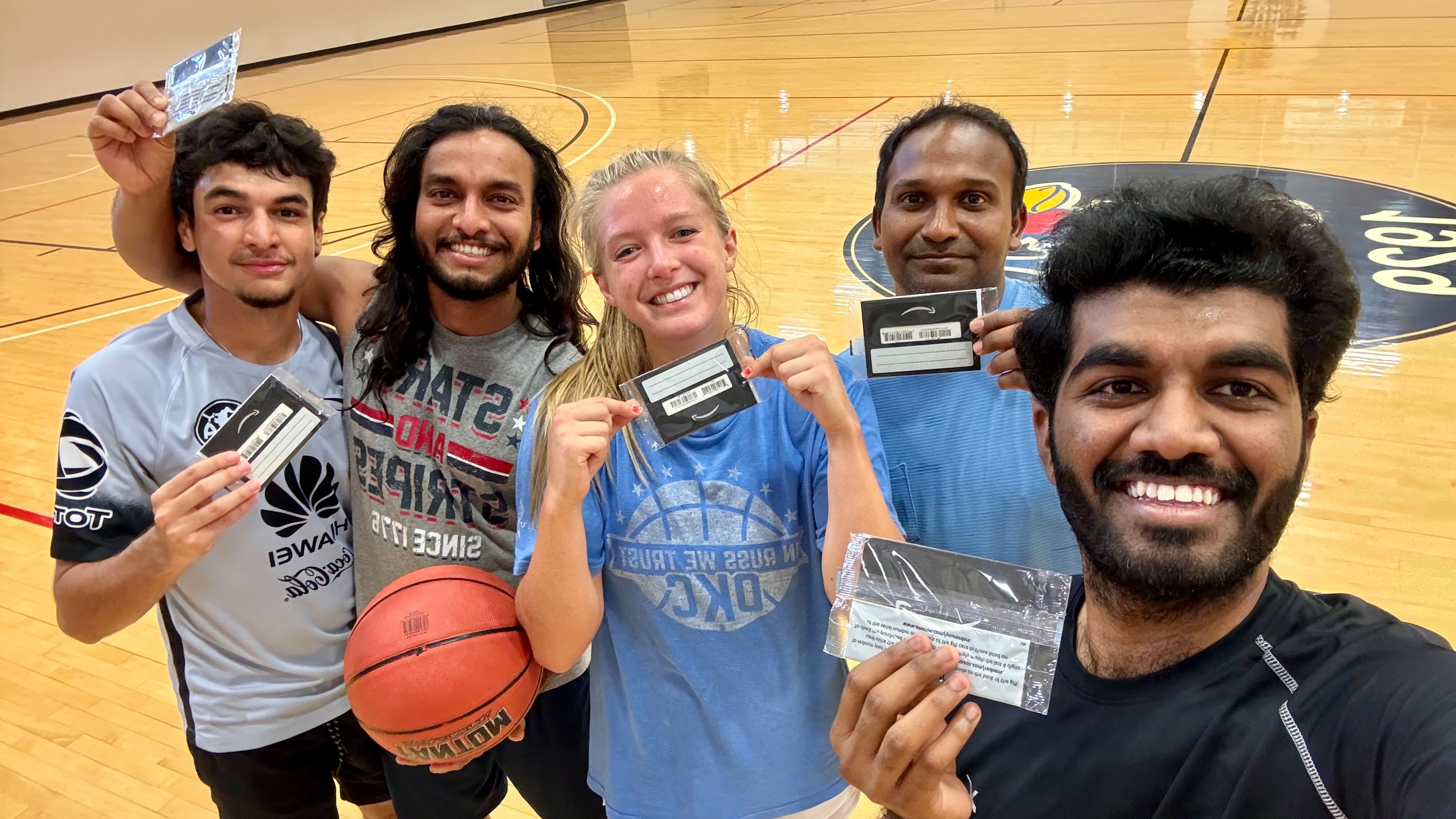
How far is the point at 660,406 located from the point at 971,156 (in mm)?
866

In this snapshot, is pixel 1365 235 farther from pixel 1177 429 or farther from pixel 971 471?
pixel 1177 429

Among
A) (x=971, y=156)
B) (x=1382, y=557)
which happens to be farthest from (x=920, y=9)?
(x=971, y=156)

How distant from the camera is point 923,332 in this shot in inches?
63.8

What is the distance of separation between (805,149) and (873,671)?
8.49 meters

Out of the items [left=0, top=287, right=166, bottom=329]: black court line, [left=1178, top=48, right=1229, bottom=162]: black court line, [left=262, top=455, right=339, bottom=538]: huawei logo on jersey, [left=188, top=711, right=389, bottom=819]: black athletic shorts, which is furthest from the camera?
[left=1178, top=48, right=1229, bottom=162]: black court line

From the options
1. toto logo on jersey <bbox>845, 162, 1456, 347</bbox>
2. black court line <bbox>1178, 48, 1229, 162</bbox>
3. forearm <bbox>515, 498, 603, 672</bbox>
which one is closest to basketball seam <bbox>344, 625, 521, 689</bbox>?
forearm <bbox>515, 498, 603, 672</bbox>

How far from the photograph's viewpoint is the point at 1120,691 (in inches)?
47.2

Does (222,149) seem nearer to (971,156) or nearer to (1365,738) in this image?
(971,156)

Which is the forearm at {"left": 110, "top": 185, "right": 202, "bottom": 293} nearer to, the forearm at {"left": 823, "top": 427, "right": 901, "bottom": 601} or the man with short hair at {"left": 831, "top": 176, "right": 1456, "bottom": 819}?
the forearm at {"left": 823, "top": 427, "right": 901, "bottom": 601}

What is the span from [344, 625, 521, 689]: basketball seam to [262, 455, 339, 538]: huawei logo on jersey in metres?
0.39

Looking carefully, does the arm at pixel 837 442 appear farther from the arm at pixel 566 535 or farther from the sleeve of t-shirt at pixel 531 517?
the sleeve of t-shirt at pixel 531 517

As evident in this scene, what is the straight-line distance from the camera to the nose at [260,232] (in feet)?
6.28

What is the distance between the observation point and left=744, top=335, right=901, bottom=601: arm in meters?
1.38

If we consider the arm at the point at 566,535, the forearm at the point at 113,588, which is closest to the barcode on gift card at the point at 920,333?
the arm at the point at 566,535
